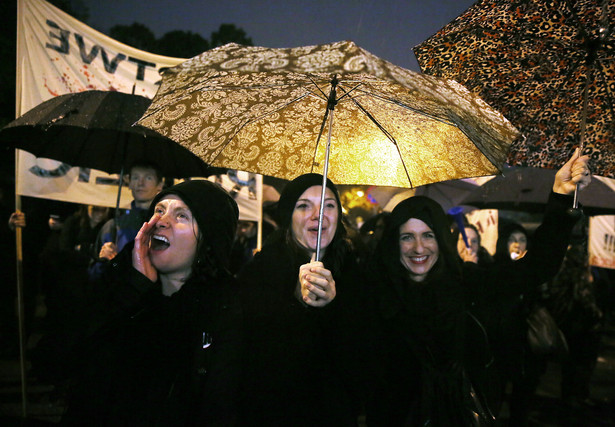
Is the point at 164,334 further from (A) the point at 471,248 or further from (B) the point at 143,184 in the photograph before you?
(A) the point at 471,248

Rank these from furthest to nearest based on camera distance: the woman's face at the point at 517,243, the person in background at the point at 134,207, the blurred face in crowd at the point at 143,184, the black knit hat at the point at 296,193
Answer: the woman's face at the point at 517,243 → the blurred face in crowd at the point at 143,184 → the person in background at the point at 134,207 → the black knit hat at the point at 296,193

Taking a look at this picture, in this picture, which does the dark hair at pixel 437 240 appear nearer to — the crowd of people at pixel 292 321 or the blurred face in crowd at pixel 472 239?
the crowd of people at pixel 292 321

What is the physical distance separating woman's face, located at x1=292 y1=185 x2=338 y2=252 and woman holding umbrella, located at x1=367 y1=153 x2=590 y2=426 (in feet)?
1.36

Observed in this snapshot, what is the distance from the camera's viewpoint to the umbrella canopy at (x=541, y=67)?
240cm

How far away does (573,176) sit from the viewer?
2.46 m

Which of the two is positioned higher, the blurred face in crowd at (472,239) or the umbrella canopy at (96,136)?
the umbrella canopy at (96,136)

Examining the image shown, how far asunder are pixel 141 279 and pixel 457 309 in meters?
1.73

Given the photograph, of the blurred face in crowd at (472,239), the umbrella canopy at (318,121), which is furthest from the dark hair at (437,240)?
the blurred face in crowd at (472,239)

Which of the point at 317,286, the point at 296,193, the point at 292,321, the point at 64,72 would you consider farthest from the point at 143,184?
the point at 317,286

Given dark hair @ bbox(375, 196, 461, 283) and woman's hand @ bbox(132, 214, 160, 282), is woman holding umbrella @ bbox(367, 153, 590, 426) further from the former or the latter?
woman's hand @ bbox(132, 214, 160, 282)

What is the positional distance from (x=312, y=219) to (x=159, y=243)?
86 cm

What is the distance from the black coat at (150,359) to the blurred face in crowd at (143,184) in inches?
81.1

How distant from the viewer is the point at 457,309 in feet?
8.24

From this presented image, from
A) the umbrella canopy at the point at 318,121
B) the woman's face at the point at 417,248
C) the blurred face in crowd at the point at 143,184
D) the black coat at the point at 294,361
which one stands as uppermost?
the umbrella canopy at the point at 318,121
